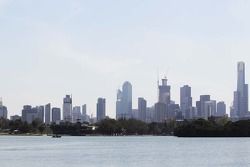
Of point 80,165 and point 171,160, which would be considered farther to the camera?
point 171,160

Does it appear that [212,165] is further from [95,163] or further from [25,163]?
[25,163]

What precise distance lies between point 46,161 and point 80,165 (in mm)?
8690

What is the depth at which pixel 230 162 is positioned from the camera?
8956 centimetres

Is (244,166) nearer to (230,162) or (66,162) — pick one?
(230,162)

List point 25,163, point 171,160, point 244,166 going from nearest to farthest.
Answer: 1. point 244,166
2. point 25,163
3. point 171,160

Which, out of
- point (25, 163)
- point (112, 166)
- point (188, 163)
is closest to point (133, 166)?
point (112, 166)

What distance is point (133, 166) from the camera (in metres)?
83.1

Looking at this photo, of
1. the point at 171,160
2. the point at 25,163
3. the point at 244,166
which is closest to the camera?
the point at 244,166

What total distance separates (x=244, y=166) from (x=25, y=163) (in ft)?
83.2

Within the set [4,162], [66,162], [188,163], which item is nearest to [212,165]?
[188,163]

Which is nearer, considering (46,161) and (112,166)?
(112,166)

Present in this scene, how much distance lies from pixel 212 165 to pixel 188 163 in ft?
12.9

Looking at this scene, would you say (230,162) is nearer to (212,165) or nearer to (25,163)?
(212,165)

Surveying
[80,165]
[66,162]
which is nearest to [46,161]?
[66,162]
